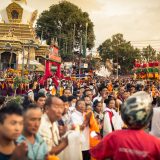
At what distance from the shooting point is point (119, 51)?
74125 millimetres

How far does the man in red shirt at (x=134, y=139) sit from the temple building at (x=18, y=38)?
37.7m

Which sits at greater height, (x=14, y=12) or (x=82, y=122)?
(x=14, y=12)

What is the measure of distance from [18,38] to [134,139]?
46.3 meters

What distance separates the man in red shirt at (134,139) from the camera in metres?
2.91

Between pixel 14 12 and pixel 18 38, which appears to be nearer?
pixel 18 38

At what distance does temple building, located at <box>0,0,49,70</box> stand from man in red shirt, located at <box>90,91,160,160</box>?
124ft

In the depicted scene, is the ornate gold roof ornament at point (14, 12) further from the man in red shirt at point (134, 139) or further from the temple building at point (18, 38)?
the man in red shirt at point (134, 139)

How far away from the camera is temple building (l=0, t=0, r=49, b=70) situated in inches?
1694

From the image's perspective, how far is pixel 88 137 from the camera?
6043 mm

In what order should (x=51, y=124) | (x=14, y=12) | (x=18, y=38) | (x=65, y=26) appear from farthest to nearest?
(x=65, y=26) → (x=14, y=12) → (x=18, y=38) → (x=51, y=124)

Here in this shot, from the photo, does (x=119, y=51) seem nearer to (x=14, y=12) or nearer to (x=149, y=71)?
(x=14, y=12)

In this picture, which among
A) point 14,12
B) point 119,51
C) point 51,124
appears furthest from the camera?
point 119,51

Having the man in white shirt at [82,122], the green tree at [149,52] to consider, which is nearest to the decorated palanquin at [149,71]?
the man in white shirt at [82,122]

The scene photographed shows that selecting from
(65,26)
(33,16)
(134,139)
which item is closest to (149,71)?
(65,26)
